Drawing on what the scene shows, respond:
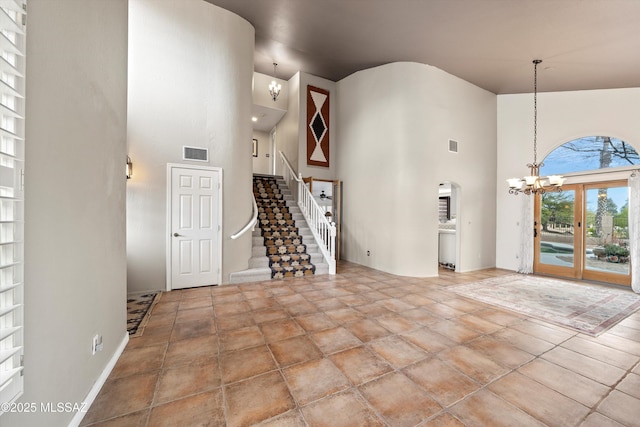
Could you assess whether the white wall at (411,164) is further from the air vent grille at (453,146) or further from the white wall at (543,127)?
the white wall at (543,127)

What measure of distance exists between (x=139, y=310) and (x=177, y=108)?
328cm

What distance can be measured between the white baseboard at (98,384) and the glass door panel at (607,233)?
8372mm

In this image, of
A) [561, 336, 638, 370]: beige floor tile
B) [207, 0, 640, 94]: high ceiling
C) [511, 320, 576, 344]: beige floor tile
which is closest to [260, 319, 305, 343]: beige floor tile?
[511, 320, 576, 344]: beige floor tile

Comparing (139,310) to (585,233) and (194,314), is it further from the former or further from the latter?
(585,233)

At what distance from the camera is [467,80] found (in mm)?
6125

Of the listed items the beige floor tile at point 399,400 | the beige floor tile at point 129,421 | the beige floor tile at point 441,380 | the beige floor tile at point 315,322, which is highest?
the beige floor tile at point 129,421

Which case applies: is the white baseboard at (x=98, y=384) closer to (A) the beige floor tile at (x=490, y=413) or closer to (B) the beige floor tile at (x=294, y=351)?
(B) the beige floor tile at (x=294, y=351)

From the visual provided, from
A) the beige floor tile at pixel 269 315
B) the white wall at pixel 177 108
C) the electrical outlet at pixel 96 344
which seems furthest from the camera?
the white wall at pixel 177 108

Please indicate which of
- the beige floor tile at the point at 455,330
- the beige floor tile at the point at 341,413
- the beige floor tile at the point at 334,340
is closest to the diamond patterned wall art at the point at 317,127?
the beige floor tile at the point at 334,340

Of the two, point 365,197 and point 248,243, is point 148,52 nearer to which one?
point 248,243

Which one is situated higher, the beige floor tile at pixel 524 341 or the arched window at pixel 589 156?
the arched window at pixel 589 156

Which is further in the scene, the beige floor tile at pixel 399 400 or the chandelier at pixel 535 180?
the chandelier at pixel 535 180

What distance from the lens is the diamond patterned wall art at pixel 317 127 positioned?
710cm

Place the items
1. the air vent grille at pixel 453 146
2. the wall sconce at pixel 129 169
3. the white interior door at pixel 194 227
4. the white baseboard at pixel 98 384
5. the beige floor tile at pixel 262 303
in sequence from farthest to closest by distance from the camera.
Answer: the air vent grille at pixel 453 146
the white interior door at pixel 194 227
the wall sconce at pixel 129 169
the beige floor tile at pixel 262 303
the white baseboard at pixel 98 384
